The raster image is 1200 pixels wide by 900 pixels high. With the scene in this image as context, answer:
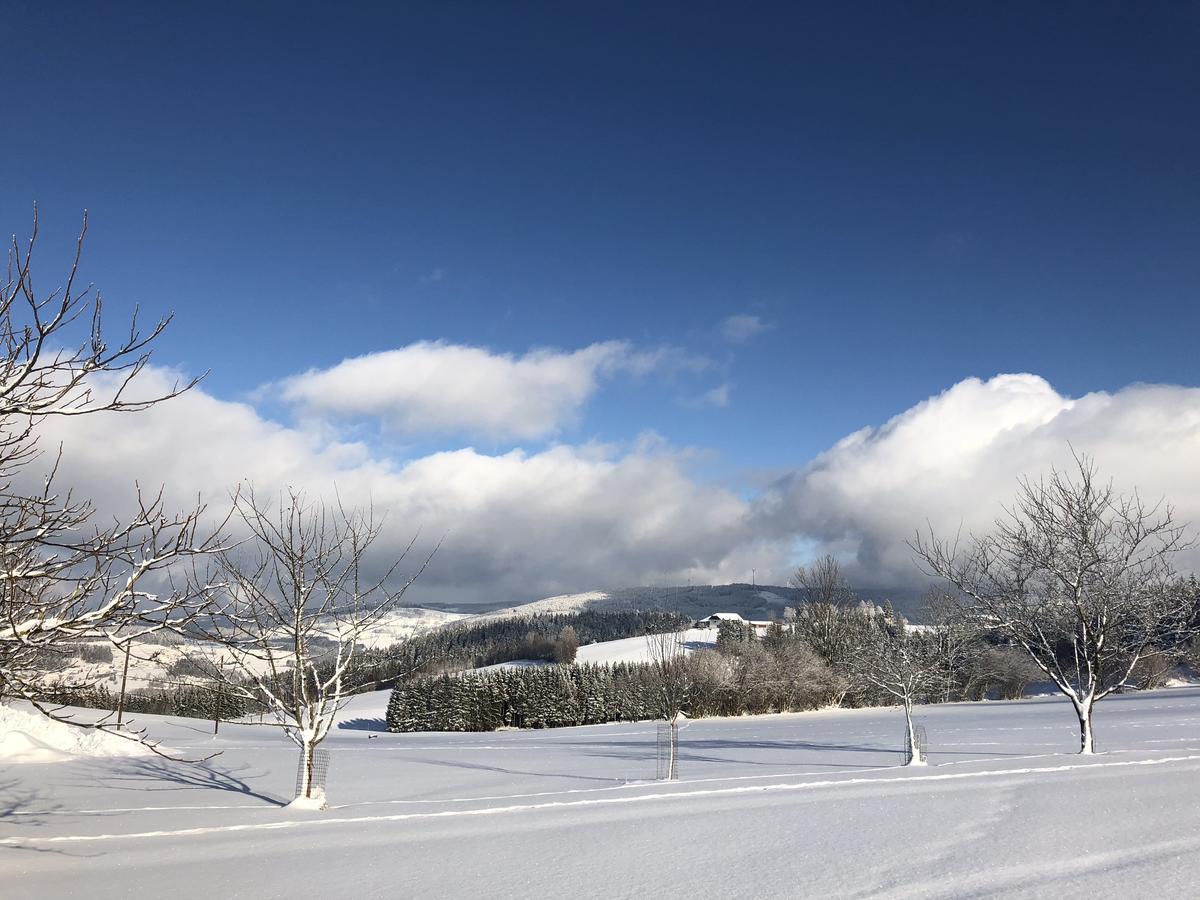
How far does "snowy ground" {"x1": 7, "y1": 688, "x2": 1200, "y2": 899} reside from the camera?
7.00 meters

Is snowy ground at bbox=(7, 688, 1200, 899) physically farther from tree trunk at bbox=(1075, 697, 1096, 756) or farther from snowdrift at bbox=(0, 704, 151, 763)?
snowdrift at bbox=(0, 704, 151, 763)

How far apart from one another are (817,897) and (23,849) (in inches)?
372

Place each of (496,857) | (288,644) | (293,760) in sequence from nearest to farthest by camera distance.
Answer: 1. (496,857)
2. (288,644)
3. (293,760)

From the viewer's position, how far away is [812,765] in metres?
17.3

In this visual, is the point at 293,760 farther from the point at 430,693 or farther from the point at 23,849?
the point at 430,693

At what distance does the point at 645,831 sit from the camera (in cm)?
933

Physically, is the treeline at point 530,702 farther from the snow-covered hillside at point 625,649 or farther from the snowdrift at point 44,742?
the snowdrift at point 44,742

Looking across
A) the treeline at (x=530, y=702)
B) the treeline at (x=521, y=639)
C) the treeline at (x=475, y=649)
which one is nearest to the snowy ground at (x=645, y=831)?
the treeline at (x=475, y=649)

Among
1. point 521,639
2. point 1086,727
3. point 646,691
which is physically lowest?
point 646,691

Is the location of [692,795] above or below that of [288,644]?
below

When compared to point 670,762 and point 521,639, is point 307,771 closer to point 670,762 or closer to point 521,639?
point 670,762

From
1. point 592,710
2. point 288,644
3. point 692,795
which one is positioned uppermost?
point 288,644

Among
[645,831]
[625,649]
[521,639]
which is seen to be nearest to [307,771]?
A: [645,831]

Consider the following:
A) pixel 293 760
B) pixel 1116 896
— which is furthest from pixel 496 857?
pixel 293 760
